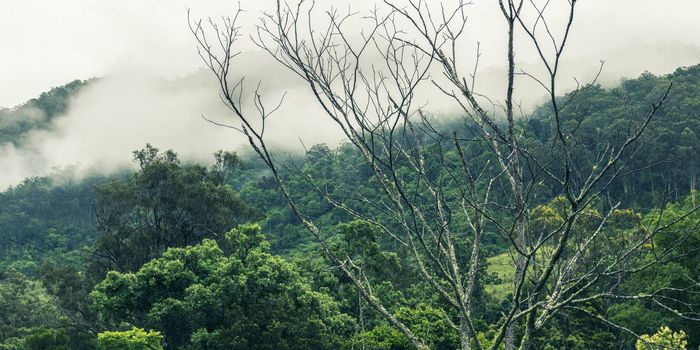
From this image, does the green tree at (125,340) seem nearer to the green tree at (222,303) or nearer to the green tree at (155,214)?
the green tree at (222,303)

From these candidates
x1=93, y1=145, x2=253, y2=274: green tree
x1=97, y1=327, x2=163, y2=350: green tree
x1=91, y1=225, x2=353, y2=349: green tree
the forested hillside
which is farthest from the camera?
x1=93, y1=145, x2=253, y2=274: green tree

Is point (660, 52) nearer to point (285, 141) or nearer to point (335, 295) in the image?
point (285, 141)

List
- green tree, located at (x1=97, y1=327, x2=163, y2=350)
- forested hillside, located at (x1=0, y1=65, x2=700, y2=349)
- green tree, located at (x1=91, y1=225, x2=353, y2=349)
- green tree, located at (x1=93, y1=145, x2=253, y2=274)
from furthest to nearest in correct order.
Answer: green tree, located at (x1=93, y1=145, x2=253, y2=274) < green tree, located at (x1=91, y1=225, x2=353, y2=349) < forested hillside, located at (x1=0, y1=65, x2=700, y2=349) < green tree, located at (x1=97, y1=327, x2=163, y2=350)

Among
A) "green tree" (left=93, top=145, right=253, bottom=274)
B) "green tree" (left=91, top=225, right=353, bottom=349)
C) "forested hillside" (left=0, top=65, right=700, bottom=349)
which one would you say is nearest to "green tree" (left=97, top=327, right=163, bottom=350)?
"forested hillside" (left=0, top=65, right=700, bottom=349)

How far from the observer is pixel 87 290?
29.1m

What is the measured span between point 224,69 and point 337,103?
0.63 meters

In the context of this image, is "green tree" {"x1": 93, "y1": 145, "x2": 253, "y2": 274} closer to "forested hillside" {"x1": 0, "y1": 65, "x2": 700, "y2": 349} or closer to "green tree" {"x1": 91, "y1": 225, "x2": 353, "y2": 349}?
"forested hillside" {"x1": 0, "y1": 65, "x2": 700, "y2": 349}

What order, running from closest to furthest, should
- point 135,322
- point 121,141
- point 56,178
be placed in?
1. point 135,322
2. point 56,178
3. point 121,141

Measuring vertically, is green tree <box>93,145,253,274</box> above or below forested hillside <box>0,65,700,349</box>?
above

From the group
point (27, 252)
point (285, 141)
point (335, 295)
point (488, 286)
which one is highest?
point (285, 141)

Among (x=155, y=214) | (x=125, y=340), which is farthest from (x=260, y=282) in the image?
(x=155, y=214)

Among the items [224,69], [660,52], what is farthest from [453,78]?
[660,52]

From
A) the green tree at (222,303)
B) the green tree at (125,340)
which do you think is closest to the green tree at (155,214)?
the green tree at (222,303)

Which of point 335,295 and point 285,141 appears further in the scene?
point 285,141
